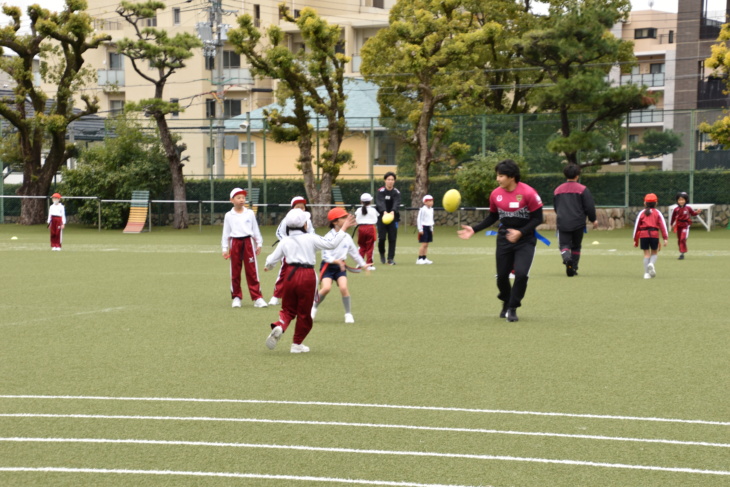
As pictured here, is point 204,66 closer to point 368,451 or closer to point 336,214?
point 336,214

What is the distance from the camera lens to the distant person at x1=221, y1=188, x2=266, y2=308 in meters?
13.9

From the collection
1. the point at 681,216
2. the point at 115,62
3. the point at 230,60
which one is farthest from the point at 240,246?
the point at 115,62

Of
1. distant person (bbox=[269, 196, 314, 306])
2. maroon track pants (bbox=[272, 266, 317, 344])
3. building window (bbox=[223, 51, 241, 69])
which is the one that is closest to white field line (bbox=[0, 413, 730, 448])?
maroon track pants (bbox=[272, 266, 317, 344])

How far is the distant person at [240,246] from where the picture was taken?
45.6 feet

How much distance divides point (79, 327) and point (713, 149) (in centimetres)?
3334

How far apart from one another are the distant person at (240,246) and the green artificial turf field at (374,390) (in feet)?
1.54

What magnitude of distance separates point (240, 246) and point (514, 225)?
404cm

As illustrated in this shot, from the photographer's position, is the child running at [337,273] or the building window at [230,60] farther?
the building window at [230,60]

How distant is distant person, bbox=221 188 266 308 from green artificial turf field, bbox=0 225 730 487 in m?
0.47

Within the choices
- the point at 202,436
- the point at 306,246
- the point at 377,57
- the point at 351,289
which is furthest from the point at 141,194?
the point at 202,436

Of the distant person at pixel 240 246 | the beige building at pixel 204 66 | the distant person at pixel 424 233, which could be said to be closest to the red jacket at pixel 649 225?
the distant person at pixel 424 233

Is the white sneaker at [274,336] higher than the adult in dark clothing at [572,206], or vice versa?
the adult in dark clothing at [572,206]

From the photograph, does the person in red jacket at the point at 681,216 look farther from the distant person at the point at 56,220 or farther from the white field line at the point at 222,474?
the white field line at the point at 222,474

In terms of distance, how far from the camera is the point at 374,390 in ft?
25.8
